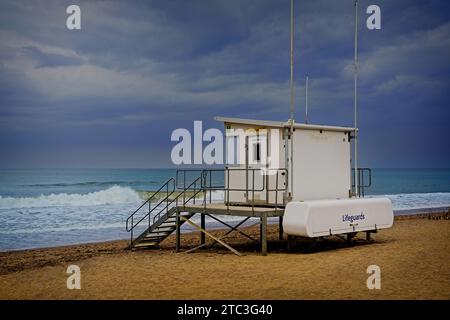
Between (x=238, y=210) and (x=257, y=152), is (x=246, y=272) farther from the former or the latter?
(x=257, y=152)

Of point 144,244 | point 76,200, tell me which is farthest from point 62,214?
point 144,244

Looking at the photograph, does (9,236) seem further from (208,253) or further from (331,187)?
(331,187)

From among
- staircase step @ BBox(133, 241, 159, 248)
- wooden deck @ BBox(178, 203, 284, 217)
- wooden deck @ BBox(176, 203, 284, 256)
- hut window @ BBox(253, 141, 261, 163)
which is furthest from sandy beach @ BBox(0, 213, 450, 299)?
hut window @ BBox(253, 141, 261, 163)

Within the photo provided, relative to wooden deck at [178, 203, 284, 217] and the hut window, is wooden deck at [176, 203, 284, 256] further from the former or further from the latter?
the hut window

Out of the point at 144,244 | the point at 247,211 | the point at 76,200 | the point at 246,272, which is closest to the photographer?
the point at 246,272

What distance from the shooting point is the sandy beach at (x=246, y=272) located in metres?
11.1

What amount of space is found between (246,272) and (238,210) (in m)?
3.22

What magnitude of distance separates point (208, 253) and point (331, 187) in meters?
4.56

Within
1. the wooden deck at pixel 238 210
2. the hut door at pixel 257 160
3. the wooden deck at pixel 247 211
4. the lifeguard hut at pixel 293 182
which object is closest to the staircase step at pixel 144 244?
the lifeguard hut at pixel 293 182

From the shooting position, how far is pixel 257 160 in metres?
17.1

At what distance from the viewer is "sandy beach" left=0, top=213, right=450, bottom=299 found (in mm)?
11062

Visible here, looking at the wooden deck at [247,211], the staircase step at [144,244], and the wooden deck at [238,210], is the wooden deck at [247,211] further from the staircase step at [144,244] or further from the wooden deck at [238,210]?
the staircase step at [144,244]

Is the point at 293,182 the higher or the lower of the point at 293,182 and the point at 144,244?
the higher

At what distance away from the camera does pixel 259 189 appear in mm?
17234
